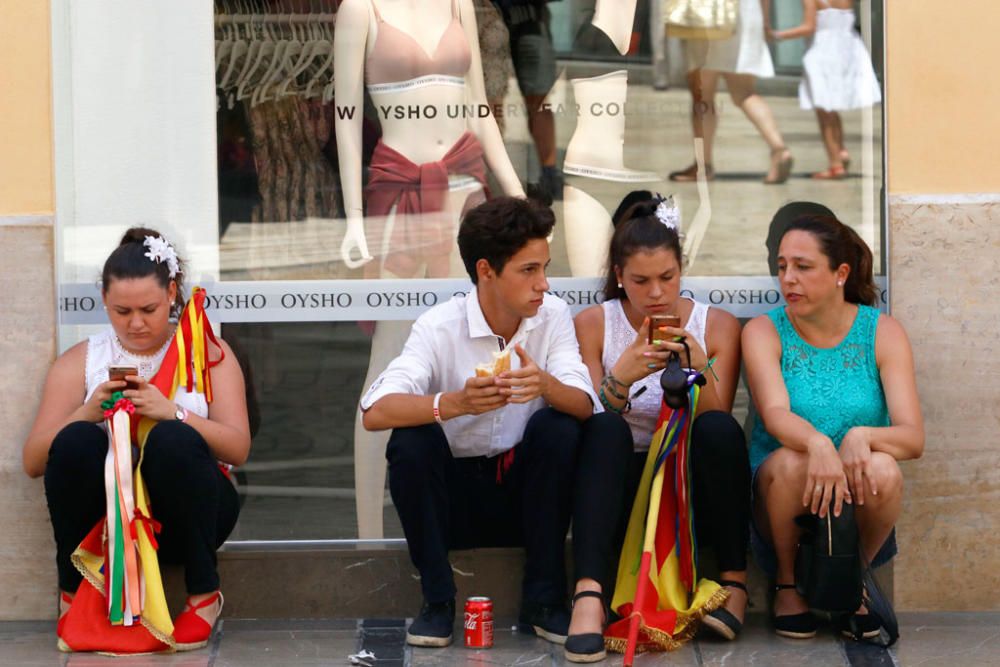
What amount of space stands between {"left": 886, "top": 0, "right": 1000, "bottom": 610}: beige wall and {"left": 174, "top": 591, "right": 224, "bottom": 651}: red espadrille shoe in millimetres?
2058

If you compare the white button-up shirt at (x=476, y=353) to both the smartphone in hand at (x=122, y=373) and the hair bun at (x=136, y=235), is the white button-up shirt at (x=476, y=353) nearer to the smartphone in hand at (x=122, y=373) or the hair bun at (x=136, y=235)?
the smartphone in hand at (x=122, y=373)

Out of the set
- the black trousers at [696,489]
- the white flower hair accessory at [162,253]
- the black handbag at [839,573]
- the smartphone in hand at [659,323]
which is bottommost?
the black handbag at [839,573]

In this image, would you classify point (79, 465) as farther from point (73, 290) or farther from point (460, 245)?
point (460, 245)

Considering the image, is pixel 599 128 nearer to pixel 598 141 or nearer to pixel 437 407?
pixel 598 141

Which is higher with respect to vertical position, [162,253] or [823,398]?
[162,253]

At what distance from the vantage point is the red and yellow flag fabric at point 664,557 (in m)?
4.51

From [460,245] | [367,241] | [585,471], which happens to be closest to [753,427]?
[585,471]

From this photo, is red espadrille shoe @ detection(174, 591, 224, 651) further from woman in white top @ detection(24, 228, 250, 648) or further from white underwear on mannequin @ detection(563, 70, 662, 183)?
white underwear on mannequin @ detection(563, 70, 662, 183)

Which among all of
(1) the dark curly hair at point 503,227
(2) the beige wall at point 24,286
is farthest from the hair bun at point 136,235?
(1) the dark curly hair at point 503,227

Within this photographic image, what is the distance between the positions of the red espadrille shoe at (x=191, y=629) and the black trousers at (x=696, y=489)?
3.50ft

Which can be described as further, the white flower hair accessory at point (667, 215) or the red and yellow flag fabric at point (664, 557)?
the white flower hair accessory at point (667, 215)

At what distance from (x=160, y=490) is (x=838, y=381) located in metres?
1.94

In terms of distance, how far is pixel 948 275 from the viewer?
4941mm

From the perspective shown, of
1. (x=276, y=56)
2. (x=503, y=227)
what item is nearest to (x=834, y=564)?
(x=503, y=227)
